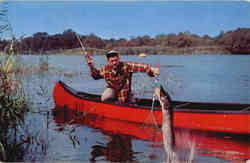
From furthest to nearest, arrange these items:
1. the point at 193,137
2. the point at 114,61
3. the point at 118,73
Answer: the point at 118,73, the point at 114,61, the point at 193,137

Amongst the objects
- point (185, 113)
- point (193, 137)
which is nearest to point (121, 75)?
point (185, 113)

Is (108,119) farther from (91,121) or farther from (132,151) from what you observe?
(132,151)

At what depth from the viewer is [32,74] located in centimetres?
1605

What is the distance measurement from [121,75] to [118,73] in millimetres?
85

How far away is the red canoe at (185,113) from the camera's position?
655 centimetres

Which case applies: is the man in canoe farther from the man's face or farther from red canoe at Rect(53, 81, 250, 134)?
red canoe at Rect(53, 81, 250, 134)

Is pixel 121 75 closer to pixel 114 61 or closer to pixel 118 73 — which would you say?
pixel 118 73

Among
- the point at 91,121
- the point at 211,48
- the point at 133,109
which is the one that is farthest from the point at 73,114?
the point at 211,48

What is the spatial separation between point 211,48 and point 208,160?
2176cm

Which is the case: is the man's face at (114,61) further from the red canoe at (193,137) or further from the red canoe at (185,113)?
the red canoe at (193,137)

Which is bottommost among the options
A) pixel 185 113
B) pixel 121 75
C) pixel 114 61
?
pixel 185 113

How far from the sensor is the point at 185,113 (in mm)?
6961

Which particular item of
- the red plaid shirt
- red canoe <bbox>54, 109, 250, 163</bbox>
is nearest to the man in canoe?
the red plaid shirt

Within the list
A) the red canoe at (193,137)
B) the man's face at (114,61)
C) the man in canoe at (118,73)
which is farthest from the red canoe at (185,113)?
the man's face at (114,61)
